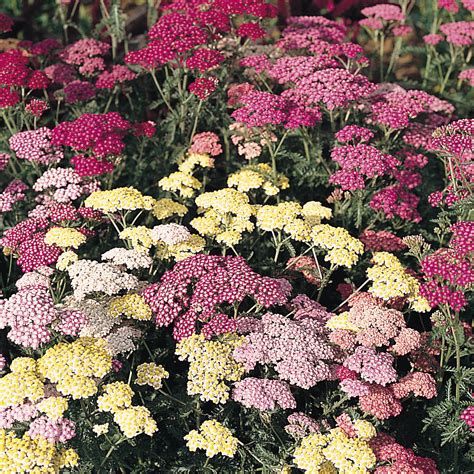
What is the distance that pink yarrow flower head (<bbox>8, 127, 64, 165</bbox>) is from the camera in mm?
5324

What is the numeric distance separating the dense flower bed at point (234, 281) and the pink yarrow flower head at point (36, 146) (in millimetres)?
18

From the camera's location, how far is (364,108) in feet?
19.9

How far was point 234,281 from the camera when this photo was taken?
161 inches

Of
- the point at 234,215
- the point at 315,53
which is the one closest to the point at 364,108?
the point at 315,53

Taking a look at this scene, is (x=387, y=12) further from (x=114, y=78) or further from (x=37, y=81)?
(x=37, y=81)

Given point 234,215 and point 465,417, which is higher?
point 234,215

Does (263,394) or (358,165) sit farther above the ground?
(358,165)

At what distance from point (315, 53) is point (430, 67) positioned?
1837 mm

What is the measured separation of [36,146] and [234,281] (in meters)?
2.12

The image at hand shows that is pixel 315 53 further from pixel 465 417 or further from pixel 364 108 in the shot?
pixel 465 417

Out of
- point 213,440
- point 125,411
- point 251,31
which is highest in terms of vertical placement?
point 251,31

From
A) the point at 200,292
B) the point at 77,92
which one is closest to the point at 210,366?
the point at 200,292

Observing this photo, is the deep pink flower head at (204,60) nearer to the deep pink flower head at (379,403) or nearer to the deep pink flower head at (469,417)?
the deep pink flower head at (379,403)

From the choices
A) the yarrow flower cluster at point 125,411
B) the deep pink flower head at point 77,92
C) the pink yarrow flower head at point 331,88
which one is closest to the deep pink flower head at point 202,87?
the pink yarrow flower head at point 331,88
